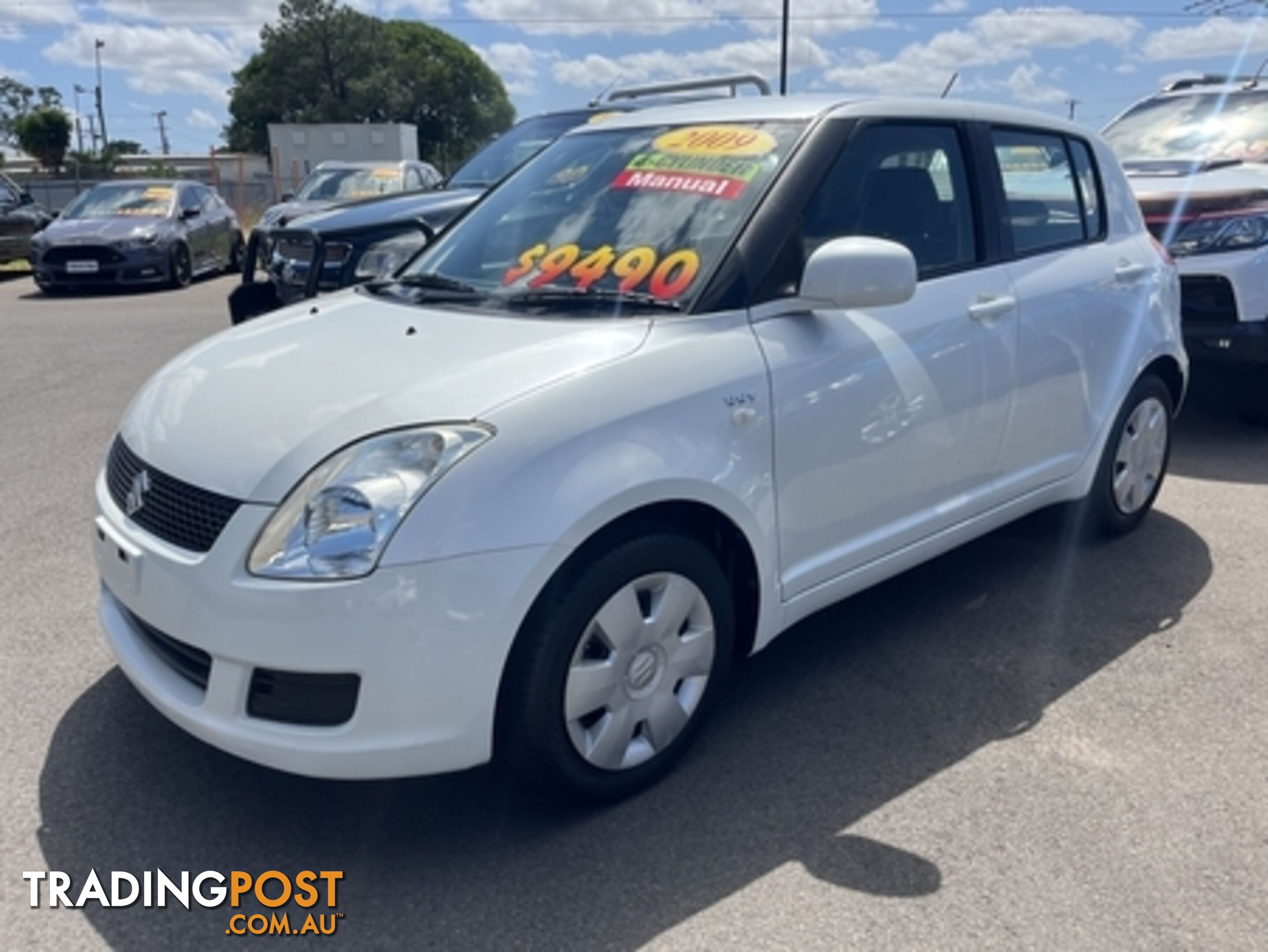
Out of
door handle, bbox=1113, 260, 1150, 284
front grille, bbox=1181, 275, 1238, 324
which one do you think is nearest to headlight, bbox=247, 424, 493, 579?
door handle, bbox=1113, 260, 1150, 284

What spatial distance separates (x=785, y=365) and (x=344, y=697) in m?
1.40

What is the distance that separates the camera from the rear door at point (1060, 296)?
388cm

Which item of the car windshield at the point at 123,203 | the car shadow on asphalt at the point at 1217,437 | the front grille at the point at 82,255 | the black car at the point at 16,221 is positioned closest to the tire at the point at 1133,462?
the car shadow on asphalt at the point at 1217,437

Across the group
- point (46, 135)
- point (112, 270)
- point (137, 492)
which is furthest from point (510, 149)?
point (46, 135)

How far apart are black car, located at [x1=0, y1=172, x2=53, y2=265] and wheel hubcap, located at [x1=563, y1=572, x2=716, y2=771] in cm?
1584

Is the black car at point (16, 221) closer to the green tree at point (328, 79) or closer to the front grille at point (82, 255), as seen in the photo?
the front grille at point (82, 255)

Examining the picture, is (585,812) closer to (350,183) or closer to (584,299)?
(584,299)

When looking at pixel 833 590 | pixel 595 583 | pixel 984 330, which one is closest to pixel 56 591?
pixel 595 583

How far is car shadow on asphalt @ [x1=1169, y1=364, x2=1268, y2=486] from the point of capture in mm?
5805

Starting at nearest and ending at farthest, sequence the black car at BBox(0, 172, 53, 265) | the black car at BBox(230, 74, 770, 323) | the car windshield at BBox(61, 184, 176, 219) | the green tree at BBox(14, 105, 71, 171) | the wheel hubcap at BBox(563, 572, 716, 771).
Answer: the wheel hubcap at BBox(563, 572, 716, 771) → the black car at BBox(230, 74, 770, 323) → the car windshield at BBox(61, 184, 176, 219) → the black car at BBox(0, 172, 53, 265) → the green tree at BBox(14, 105, 71, 171)

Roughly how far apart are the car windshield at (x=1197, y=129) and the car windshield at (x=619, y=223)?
507cm

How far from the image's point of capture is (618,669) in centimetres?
276

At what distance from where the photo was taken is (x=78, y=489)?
5492mm

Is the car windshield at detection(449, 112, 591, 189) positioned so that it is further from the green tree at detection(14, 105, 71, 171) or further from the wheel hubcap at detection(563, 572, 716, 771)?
the green tree at detection(14, 105, 71, 171)
